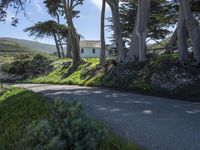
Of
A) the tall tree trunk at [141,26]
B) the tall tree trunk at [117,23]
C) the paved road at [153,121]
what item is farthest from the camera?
the tall tree trunk at [117,23]

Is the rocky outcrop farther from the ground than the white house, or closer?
closer

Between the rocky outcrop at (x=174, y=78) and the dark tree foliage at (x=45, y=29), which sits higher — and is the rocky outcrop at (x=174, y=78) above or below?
below

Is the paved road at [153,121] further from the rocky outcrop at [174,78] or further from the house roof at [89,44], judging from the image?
the house roof at [89,44]

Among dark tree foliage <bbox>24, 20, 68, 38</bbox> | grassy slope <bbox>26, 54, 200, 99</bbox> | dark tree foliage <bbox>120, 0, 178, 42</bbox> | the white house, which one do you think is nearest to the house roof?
the white house

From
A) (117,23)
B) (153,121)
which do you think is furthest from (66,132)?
(117,23)

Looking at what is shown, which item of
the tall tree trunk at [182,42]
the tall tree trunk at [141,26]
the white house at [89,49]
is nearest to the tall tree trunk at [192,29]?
the tall tree trunk at [182,42]

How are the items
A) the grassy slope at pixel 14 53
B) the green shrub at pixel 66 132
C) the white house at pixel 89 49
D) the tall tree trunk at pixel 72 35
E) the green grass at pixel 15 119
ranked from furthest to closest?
the white house at pixel 89 49 < the grassy slope at pixel 14 53 < the tall tree trunk at pixel 72 35 < the green grass at pixel 15 119 < the green shrub at pixel 66 132

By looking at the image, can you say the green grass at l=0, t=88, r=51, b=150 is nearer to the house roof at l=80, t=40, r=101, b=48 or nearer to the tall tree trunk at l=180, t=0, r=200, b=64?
the tall tree trunk at l=180, t=0, r=200, b=64

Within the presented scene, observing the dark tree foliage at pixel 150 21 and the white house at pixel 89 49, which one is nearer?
the dark tree foliage at pixel 150 21

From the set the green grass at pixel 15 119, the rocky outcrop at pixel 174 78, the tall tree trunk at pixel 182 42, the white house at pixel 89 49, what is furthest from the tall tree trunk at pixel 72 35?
the white house at pixel 89 49

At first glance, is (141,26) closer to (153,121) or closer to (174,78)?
(174,78)

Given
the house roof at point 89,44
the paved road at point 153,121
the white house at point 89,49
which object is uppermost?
the house roof at point 89,44

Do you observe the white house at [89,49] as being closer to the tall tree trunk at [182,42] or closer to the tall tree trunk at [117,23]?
the tall tree trunk at [117,23]

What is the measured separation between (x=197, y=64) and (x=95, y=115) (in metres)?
9.20
